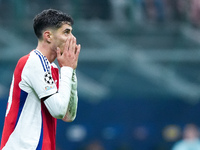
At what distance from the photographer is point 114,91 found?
10.8 metres

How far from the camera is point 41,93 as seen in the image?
3598 millimetres

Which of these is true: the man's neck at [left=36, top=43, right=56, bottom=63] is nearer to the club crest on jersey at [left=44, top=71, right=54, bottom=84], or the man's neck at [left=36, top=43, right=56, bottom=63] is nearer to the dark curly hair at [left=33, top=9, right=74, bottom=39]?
the dark curly hair at [left=33, top=9, right=74, bottom=39]

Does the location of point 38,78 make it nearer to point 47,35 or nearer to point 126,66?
point 47,35

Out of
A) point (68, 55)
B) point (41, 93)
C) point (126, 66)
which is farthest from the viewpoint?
point (126, 66)

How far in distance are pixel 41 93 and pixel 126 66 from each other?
24.7ft

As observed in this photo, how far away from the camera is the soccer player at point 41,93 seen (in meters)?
3.61

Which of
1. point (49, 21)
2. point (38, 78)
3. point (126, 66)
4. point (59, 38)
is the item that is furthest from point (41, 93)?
point (126, 66)

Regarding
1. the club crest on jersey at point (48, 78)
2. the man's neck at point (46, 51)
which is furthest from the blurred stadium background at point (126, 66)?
the club crest on jersey at point (48, 78)

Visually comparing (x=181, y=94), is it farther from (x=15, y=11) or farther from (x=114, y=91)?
(x=15, y=11)

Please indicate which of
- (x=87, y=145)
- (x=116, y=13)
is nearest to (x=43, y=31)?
(x=87, y=145)

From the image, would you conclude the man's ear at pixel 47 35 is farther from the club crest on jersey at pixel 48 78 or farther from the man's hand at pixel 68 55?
the club crest on jersey at pixel 48 78

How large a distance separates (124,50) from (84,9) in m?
1.39

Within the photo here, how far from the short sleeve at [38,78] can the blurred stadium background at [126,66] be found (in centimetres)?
632

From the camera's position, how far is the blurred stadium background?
1004cm
